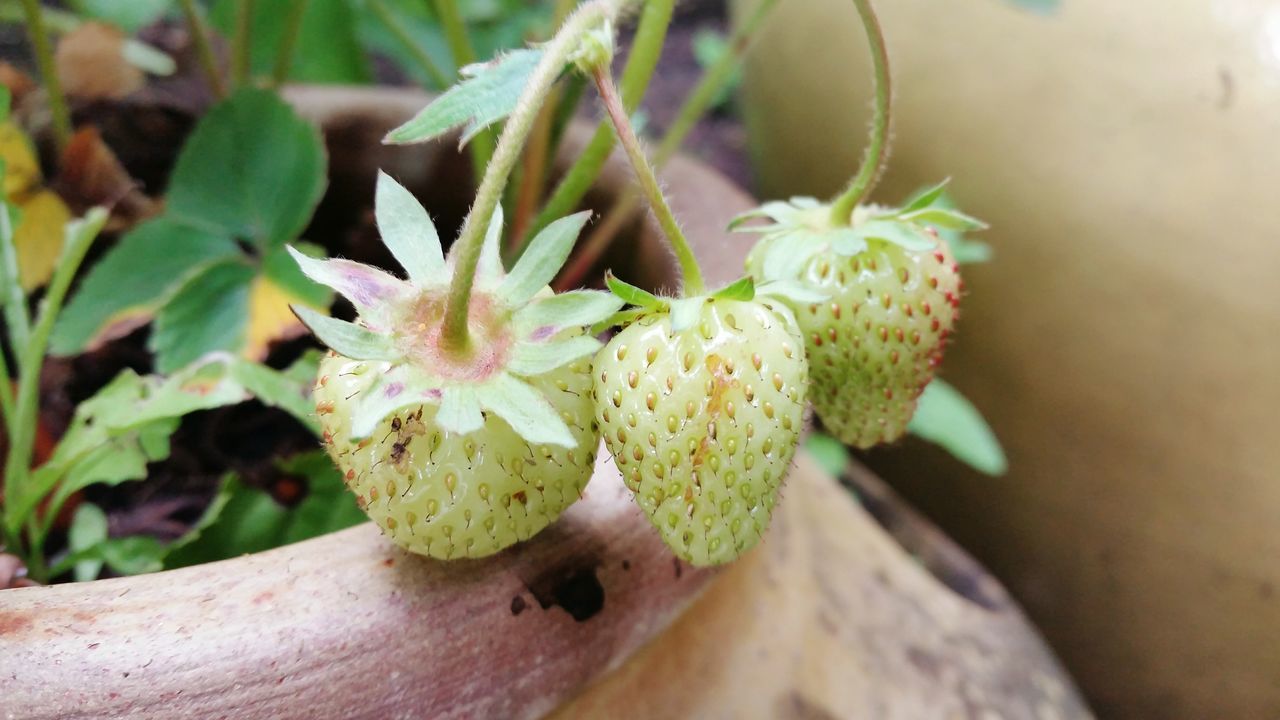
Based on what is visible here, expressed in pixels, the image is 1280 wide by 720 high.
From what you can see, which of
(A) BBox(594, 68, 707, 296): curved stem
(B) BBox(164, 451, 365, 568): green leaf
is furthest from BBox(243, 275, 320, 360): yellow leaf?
(A) BBox(594, 68, 707, 296): curved stem

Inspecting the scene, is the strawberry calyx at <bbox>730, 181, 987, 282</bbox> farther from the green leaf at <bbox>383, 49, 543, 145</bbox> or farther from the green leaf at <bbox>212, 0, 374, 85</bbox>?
the green leaf at <bbox>212, 0, 374, 85</bbox>

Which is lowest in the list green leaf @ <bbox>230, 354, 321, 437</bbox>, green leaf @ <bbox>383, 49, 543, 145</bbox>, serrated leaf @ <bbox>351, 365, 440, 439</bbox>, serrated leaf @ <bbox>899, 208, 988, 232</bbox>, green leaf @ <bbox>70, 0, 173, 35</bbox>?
green leaf @ <bbox>230, 354, 321, 437</bbox>

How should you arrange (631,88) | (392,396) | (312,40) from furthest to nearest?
1. (312,40)
2. (631,88)
3. (392,396)

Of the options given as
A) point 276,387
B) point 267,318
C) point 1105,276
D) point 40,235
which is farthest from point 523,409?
point 1105,276

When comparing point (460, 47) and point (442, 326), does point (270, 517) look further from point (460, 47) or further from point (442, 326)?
Answer: point (460, 47)

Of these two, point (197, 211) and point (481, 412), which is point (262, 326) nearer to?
point (197, 211)

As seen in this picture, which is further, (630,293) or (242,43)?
(242,43)

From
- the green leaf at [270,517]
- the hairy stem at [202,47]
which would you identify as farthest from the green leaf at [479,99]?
the hairy stem at [202,47]

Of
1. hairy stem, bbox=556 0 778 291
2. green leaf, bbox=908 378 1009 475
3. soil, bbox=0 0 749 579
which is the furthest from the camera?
green leaf, bbox=908 378 1009 475
